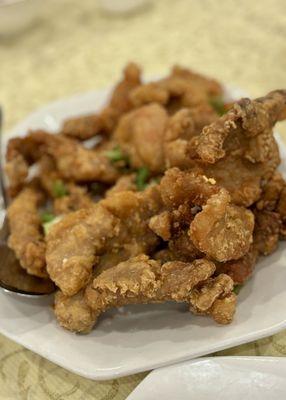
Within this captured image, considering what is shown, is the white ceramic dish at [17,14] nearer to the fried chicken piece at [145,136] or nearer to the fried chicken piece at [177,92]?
the fried chicken piece at [177,92]

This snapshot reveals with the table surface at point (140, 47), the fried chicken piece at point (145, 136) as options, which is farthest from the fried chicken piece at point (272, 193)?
the table surface at point (140, 47)

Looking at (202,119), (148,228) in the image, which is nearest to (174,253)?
(148,228)

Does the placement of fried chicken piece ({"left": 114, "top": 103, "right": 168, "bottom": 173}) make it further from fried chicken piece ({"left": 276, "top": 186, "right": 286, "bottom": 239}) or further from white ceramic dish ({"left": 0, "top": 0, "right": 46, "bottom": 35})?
white ceramic dish ({"left": 0, "top": 0, "right": 46, "bottom": 35})

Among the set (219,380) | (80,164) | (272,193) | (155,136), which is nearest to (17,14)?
(80,164)

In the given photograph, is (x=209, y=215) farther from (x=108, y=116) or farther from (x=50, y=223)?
(x=108, y=116)

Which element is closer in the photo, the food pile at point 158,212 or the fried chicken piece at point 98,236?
the food pile at point 158,212

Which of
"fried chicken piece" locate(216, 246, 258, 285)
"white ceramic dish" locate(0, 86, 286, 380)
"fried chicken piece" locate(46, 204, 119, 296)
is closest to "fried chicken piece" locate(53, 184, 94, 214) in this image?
"fried chicken piece" locate(46, 204, 119, 296)
